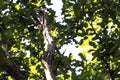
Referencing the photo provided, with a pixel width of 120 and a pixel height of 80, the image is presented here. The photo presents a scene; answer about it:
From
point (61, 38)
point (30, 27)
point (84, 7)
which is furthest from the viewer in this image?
point (30, 27)

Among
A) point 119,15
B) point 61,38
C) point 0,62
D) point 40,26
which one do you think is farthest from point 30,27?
point 119,15

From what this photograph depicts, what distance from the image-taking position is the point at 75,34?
6289 mm

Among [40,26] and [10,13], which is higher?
[10,13]

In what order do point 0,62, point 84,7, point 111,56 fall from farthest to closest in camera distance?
point 84,7 < point 111,56 < point 0,62

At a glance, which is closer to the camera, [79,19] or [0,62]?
[0,62]

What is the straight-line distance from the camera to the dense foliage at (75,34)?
18.5ft

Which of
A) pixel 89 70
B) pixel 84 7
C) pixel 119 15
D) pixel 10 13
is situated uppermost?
pixel 10 13

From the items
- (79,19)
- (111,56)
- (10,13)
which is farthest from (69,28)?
(10,13)

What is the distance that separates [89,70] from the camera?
5.89m

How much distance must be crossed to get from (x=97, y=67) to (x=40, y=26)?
2057 mm

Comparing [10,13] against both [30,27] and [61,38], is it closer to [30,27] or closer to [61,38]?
[30,27]

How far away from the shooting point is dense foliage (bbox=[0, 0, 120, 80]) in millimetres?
5625

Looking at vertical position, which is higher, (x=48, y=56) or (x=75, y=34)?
A: (x=75, y=34)

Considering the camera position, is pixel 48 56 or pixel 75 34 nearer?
pixel 48 56
